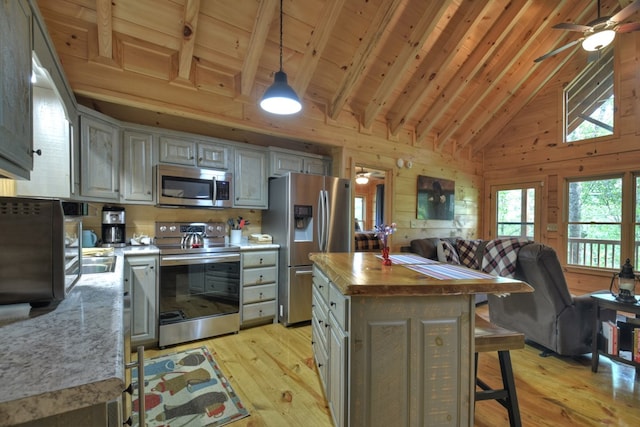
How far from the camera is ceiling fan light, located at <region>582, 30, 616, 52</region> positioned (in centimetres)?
278

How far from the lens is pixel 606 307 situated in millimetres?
2193

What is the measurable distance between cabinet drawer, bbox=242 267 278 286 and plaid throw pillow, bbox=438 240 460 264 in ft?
8.40

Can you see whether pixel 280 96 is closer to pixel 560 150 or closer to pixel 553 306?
pixel 553 306

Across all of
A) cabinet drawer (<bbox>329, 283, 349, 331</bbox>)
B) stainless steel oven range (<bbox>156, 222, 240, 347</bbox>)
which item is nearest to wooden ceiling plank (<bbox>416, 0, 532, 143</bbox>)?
stainless steel oven range (<bbox>156, 222, 240, 347</bbox>)

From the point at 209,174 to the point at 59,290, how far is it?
2.18 metres

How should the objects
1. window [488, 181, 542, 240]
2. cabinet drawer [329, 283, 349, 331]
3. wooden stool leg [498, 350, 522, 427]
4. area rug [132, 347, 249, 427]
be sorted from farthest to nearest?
A: window [488, 181, 542, 240] → area rug [132, 347, 249, 427] → wooden stool leg [498, 350, 522, 427] → cabinet drawer [329, 283, 349, 331]

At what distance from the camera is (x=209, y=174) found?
3.13m

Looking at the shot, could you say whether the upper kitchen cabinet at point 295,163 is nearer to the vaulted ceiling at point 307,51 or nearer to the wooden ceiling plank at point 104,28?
the vaulted ceiling at point 307,51

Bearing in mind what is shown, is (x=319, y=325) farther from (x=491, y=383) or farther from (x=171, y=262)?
(x=171, y=262)

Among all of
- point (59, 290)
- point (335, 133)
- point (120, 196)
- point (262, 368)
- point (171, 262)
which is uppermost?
point (335, 133)

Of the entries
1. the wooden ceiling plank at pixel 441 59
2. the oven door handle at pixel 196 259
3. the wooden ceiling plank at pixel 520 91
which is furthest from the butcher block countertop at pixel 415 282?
the wooden ceiling plank at pixel 520 91

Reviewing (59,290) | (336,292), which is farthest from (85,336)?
(336,292)

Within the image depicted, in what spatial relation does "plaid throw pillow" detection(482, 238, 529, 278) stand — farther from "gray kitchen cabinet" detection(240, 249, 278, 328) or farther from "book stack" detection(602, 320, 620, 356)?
"gray kitchen cabinet" detection(240, 249, 278, 328)

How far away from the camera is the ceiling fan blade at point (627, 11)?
7.63 feet
